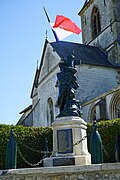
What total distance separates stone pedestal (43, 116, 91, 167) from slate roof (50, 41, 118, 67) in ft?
45.9

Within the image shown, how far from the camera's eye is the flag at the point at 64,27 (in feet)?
39.7

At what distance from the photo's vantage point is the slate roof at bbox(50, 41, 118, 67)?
2228cm

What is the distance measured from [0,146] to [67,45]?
15114 mm

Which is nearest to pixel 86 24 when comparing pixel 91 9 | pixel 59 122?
pixel 91 9

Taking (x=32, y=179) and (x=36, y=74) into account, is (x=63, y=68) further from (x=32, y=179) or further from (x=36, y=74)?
(x=36, y=74)

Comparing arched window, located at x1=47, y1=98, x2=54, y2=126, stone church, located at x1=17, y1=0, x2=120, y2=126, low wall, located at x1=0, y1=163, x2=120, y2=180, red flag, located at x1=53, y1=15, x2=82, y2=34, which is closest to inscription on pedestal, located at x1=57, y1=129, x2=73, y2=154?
low wall, located at x1=0, y1=163, x2=120, y2=180

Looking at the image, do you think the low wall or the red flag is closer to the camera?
the low wall

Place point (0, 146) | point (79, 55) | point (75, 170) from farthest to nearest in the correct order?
1. point (79, 55)
2. point (0, 146)
3. point (75, 170)

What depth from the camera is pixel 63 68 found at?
27.9ft

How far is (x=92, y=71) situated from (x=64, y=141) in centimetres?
1483

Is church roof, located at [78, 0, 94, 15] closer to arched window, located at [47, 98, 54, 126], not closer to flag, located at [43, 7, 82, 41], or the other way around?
arched window, located at [47, 98, 54, 126]

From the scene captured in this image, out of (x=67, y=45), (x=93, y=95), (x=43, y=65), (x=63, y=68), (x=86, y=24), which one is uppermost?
(x=86, y=24)

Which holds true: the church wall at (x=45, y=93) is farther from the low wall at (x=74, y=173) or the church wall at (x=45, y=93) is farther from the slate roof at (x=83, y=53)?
the low wall at (x=74, y=173)

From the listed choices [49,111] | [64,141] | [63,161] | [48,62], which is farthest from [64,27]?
[49,111]
